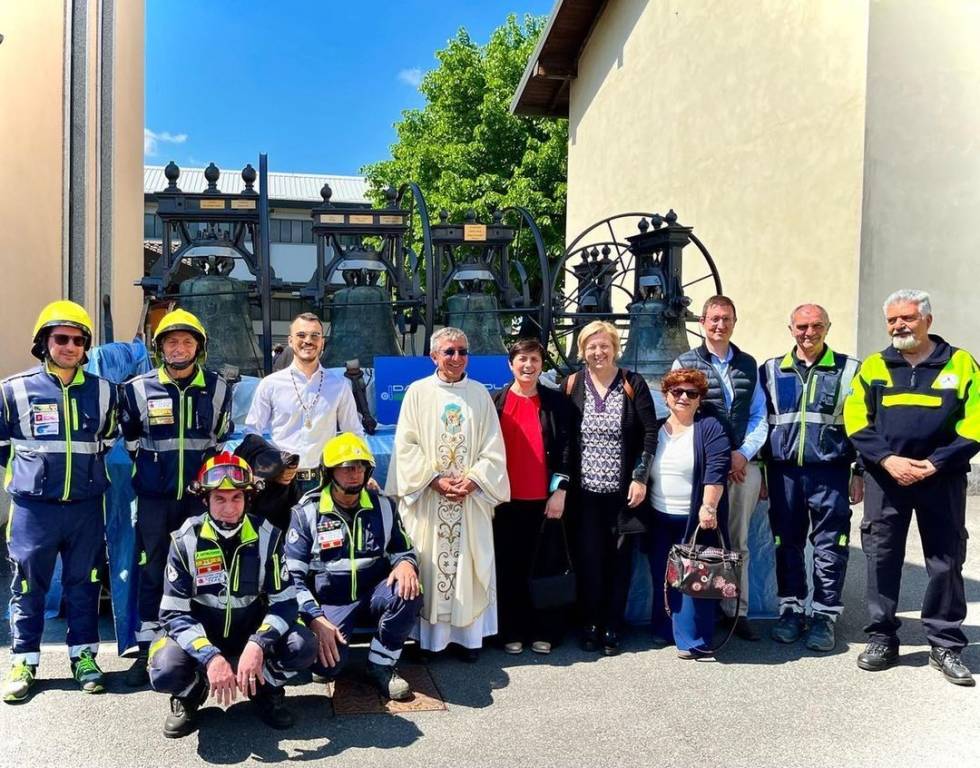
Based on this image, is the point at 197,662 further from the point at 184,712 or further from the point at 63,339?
the point at 63,339

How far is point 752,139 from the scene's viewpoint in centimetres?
1202

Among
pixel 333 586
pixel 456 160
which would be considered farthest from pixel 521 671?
pixel 456 160

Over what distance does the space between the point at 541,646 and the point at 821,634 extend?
1.52 metres

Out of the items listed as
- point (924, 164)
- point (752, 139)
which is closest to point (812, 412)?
point (924, 164)

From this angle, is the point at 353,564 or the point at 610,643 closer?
the point at 353,564

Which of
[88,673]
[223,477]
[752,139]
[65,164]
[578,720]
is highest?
[752,139]

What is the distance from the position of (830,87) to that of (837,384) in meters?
6.92

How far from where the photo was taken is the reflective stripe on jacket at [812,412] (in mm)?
4566

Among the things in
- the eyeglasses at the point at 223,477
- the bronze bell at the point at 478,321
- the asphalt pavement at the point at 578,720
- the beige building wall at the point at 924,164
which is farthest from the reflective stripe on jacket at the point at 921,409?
the beige building wall at the point at 924,164

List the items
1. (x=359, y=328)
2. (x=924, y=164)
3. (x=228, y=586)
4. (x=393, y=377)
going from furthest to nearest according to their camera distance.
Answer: (x=924, y=164)
(x=359, y=328)
(x=393, y=377)
(x=228, y=586)

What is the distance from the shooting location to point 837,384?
15.1 feet

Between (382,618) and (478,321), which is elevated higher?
(478,321)

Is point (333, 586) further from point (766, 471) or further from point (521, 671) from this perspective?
point (766, 471)

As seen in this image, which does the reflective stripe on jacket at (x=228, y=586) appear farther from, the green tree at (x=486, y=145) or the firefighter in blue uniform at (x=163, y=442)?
the green tree at (x=486, y=145)
